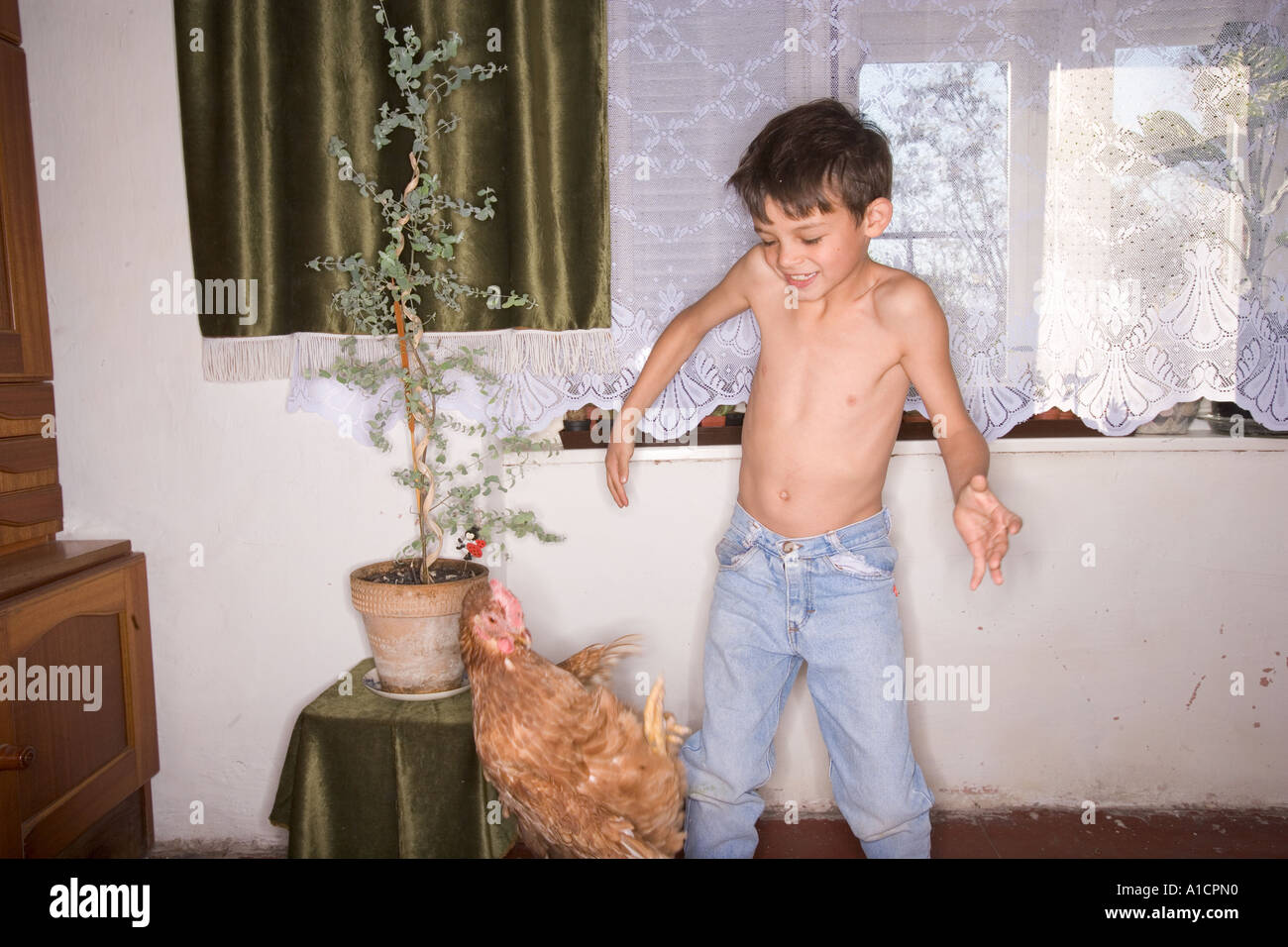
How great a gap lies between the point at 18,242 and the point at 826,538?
209cm

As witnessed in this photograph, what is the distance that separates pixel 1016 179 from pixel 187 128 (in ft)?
6.70

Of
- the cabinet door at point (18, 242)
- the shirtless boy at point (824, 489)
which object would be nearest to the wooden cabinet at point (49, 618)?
the cabinet door at point (18, 242)

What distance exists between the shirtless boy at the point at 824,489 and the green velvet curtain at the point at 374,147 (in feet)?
1.79

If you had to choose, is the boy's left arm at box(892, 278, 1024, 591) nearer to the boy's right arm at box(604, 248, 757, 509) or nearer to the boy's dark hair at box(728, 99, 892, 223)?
the boy's dark hair at box(728, 99, 892, 223)

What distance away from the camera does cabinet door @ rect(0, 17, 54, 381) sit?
2283 millimetres

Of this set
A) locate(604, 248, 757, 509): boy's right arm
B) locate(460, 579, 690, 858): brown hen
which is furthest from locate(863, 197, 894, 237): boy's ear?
locate(460, 579, 690, 858): brown hen

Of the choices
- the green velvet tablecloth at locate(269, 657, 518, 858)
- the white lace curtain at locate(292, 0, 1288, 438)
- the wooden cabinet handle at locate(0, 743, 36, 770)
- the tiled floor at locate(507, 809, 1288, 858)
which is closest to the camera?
the wooden cabinet handle at locate(0, 743, 36, 770)

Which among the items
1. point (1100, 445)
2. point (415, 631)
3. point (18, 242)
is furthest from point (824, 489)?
point (18, 242)

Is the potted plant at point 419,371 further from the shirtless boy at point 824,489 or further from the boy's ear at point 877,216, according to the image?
the boy's ear at point 877,216

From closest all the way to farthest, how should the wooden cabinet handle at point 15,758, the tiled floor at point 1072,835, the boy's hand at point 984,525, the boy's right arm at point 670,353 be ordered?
the boy's hand at point 984,525 → the wooden cabinet handle at point 15,758 → the boy's right arm at point 670,353 → the tiled floor at point 1072,835

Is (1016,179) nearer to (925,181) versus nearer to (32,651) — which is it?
(925,181)

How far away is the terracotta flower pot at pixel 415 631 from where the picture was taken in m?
1.97

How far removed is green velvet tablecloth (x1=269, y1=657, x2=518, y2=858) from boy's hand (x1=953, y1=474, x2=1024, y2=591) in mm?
1057
